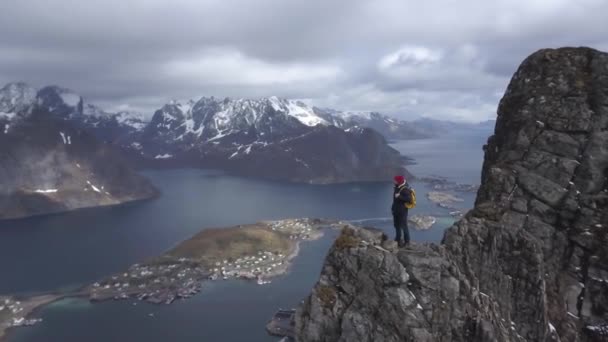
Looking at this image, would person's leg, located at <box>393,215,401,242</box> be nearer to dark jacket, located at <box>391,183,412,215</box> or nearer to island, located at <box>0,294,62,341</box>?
dark jacket, located at <box>391,183,412,215</box>

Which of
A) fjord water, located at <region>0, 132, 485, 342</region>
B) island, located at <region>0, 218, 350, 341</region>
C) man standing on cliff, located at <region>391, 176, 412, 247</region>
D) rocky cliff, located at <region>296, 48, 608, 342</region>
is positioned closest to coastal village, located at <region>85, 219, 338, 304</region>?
island, located at <region>0, 218, 350, 341</region>

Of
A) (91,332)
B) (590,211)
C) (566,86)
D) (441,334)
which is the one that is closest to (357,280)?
(441,334)

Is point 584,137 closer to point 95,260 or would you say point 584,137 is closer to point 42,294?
point 42,294

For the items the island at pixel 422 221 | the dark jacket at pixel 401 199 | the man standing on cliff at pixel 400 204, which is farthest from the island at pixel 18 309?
the island at pixel 422 221

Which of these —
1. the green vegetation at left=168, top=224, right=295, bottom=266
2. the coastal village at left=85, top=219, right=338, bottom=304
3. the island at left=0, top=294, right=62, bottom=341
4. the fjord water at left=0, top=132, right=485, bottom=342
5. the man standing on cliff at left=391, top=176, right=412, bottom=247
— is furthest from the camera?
the green vegetation at left=168, top=224, right=295, bottom=266

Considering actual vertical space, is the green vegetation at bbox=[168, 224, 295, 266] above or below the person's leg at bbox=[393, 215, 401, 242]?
below
